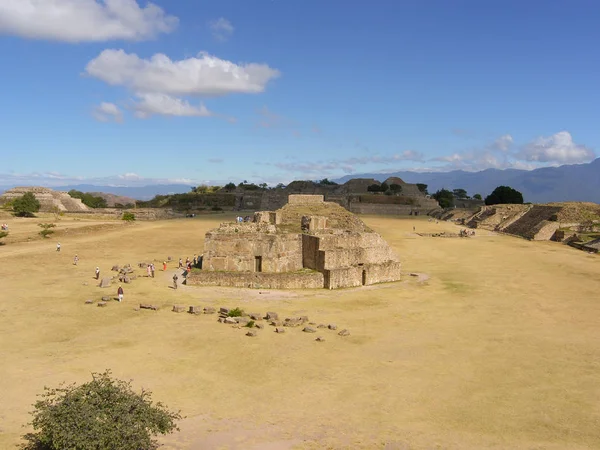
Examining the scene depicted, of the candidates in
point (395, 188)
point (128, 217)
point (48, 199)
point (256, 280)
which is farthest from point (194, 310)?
point (395, 188)

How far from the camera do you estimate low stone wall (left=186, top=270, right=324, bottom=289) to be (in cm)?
2239

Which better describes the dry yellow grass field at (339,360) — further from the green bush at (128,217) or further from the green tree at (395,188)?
the green tree at (395,188)

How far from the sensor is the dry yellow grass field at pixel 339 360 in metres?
9.87

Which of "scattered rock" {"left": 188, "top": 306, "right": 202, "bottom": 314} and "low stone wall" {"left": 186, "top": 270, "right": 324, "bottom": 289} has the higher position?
"low stone wall" {"left": 186, "top": 270, "right": 324, "bottom": 289}

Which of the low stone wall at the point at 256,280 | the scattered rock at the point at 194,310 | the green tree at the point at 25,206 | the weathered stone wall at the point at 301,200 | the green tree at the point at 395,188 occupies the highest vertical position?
the green tree at the point at 395,188

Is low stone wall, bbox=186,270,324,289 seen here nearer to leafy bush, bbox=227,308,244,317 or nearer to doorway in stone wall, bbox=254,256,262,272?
doorway in stone wall, bbox=254,256,262,272

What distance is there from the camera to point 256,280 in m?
22.4

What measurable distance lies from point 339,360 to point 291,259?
10816 mm

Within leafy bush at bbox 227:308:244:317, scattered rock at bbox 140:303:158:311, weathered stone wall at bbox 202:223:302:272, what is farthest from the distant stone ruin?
leafy bush at bbox 227:308:244:317

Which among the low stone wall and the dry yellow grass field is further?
the low stone wall

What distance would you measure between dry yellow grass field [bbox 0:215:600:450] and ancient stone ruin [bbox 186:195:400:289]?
989mm

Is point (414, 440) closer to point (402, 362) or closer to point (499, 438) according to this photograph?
point (499, 438)

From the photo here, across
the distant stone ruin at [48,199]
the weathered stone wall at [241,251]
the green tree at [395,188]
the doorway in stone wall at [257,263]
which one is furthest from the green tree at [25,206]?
the green tree at [395,188]

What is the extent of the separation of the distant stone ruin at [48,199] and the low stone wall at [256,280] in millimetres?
46334
